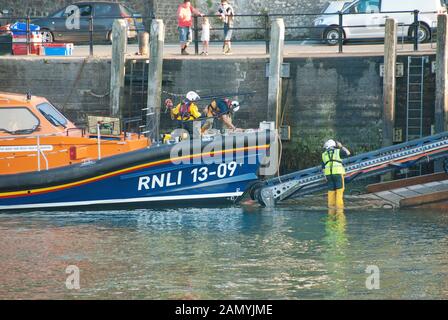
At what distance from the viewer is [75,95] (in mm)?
24500

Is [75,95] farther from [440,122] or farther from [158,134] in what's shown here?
[440,122]

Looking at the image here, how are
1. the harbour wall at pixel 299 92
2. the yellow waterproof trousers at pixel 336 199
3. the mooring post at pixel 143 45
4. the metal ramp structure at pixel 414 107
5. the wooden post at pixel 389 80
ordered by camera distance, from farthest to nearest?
the mooring post at pixel 143 45 < the harbour wall at pixel 299 92 < the metal ramp structure at pixel 414 107 < the wooden post at pixel 389 80 < the yellow waterproof trousers at pixel 336 199

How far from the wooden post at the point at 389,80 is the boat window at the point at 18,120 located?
6492mm

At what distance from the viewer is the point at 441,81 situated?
22.7 m

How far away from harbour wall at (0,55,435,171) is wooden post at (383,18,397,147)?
0.48 meters

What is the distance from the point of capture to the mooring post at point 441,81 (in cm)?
2259

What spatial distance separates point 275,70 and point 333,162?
11.7ft

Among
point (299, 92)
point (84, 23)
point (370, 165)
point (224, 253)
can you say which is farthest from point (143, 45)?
point (224, 253)

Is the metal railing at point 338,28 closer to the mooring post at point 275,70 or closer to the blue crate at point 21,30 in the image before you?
the mooring post at point 275,70

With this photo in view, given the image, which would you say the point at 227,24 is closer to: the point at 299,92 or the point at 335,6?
the point at 299,92

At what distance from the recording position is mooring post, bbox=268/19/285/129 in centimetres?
2327

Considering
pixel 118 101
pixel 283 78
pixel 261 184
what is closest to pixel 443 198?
pixel 261 184

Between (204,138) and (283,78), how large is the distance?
3774 millimetres

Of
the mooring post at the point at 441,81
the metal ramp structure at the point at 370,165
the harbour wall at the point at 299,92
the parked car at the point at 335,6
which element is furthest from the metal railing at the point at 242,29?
the metal ramp structure at the point at 370,165
